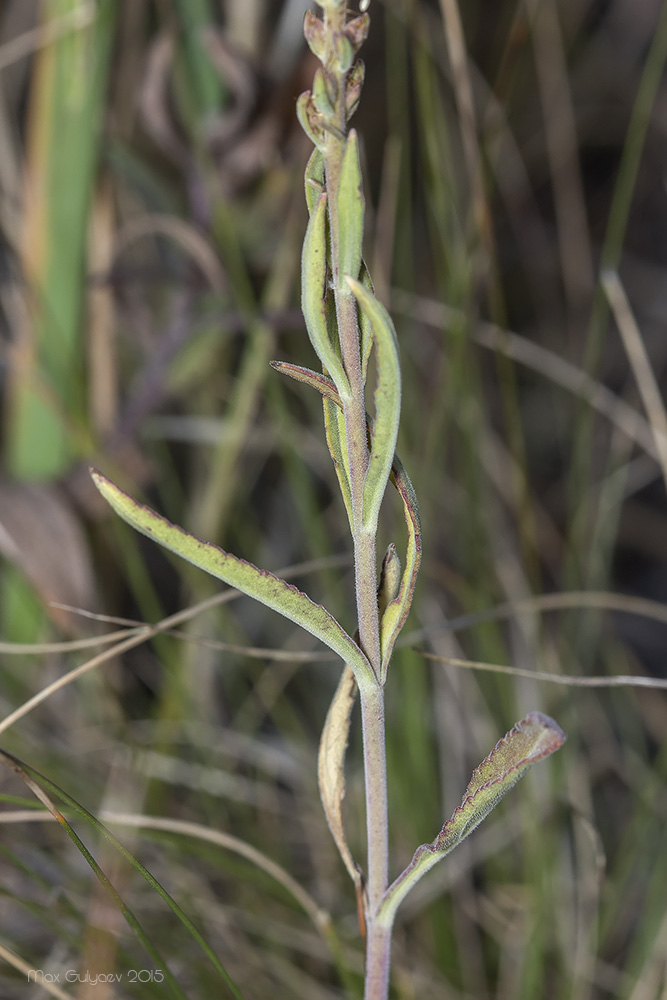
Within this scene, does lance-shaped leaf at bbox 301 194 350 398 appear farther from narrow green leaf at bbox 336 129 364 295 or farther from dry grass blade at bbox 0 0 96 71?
dry grass blade at bbox 0 0 96 71

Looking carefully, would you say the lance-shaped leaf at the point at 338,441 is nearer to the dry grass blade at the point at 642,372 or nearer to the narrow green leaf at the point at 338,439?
the narrow green leaf at the point at 338,439

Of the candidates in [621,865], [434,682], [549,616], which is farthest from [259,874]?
[549,616]

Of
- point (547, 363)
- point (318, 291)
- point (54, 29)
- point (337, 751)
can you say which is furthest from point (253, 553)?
point (318, 291)

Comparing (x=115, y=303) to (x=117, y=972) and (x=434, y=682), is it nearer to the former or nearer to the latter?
(x=434, y=682)

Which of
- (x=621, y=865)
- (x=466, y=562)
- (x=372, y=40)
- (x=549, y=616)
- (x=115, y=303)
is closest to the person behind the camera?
(x=621, y=865)

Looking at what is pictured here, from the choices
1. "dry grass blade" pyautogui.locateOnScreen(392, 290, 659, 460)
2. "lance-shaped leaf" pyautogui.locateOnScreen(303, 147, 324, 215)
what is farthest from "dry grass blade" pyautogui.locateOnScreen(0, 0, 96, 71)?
"lance-shaped leaf" pyautogui.locateOnScreen(303, 147, 324, 215)

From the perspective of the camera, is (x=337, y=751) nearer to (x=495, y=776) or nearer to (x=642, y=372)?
(x=495, y=776)
